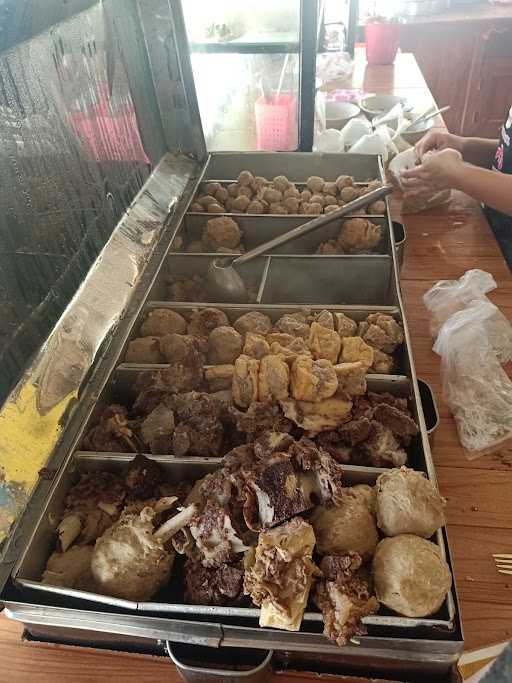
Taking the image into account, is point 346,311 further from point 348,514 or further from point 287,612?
point 287,612

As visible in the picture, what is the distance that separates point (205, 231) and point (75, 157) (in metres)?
0.52

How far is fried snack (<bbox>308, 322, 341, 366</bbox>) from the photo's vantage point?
3.76ft

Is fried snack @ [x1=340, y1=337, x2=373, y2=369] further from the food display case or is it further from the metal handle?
the metal handle

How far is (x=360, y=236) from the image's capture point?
5.22ft

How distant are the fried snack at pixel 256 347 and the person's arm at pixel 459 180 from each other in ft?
3.76

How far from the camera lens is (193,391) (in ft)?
3.60

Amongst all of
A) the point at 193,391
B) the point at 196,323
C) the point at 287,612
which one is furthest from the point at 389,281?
the point at 287,612

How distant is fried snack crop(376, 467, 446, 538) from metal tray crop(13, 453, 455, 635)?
0.13 ft

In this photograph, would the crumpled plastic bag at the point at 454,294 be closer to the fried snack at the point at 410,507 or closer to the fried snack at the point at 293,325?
the fried snack at the point at 293,325

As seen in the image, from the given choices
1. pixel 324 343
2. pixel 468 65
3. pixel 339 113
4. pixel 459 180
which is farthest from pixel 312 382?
pixel 468 65

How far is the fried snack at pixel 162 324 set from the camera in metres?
1.29

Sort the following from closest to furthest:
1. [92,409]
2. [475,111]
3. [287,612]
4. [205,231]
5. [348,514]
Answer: [287,612] → [348,514] → [92,409] → [205,231] → [475,111]

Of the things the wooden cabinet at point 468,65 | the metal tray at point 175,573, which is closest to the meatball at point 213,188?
the metal tray at point 175,573

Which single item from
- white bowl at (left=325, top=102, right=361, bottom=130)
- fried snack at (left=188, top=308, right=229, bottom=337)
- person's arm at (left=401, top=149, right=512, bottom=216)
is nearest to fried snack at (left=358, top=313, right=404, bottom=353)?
fried snack at (left=188, top=308, right=229, bottom=337)
